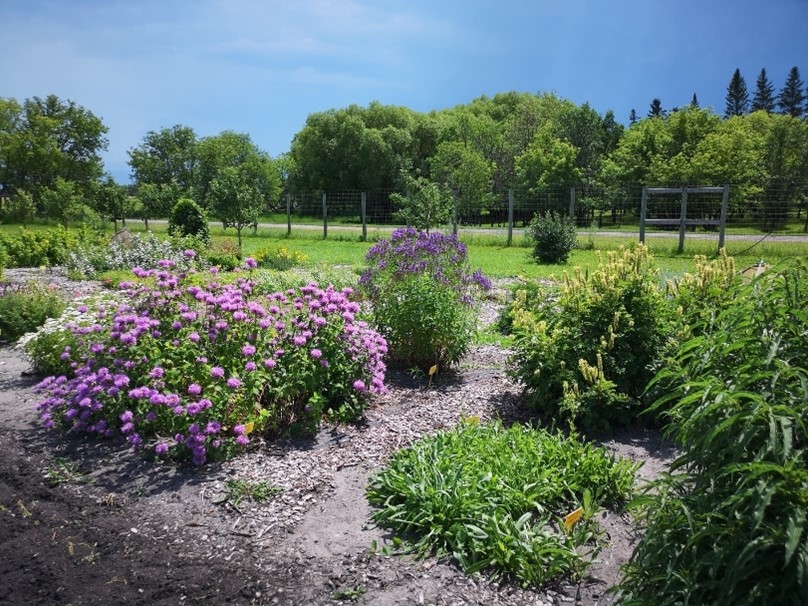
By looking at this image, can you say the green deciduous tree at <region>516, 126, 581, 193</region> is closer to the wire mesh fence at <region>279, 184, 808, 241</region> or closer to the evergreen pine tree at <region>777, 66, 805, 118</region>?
the wire mesh fence at <region>279, 184, 808, 241</region>

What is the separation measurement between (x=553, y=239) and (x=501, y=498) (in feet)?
42.4

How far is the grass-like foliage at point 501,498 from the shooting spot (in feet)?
9.21

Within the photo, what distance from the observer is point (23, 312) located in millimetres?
7395

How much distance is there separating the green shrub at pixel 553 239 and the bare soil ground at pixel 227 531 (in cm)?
1147

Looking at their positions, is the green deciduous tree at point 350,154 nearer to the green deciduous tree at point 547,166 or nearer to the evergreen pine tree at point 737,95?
the green deciduous tree at point 547,166

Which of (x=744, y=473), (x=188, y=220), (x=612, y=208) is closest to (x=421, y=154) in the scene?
(x=612, y=208)

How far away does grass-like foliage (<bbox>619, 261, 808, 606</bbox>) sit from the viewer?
147 cm

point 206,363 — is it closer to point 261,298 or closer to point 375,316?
point 375,316

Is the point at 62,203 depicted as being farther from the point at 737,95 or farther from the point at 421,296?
the point at 737,95

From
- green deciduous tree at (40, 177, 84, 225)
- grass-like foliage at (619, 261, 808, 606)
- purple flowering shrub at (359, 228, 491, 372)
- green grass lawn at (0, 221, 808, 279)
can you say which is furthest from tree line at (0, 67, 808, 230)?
→ grass-like foliage at (619, 261, 808, 606)

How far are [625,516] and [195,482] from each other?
8.14 ft

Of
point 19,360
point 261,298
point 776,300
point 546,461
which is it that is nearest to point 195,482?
point 546,461

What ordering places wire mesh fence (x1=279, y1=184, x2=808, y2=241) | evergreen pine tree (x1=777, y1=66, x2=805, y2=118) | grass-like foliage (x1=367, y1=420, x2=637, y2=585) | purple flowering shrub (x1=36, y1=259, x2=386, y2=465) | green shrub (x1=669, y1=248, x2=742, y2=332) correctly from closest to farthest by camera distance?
grass-like foliage (x1=367, y1=420, x2=637, y2=585) < purple flowering shrub (x1=36, y1=259, x2=386, y2=465) < green shrub (x1=669, y1=248, x2=742, y2=332) < wire mesh fence (x1=279, y1=184, x2=808, y2=241) < evergreen pine tree (x1=777, y1=66, x2=805, y2=118)

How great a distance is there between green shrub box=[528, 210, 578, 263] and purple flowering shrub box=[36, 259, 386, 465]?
11.5 metres
